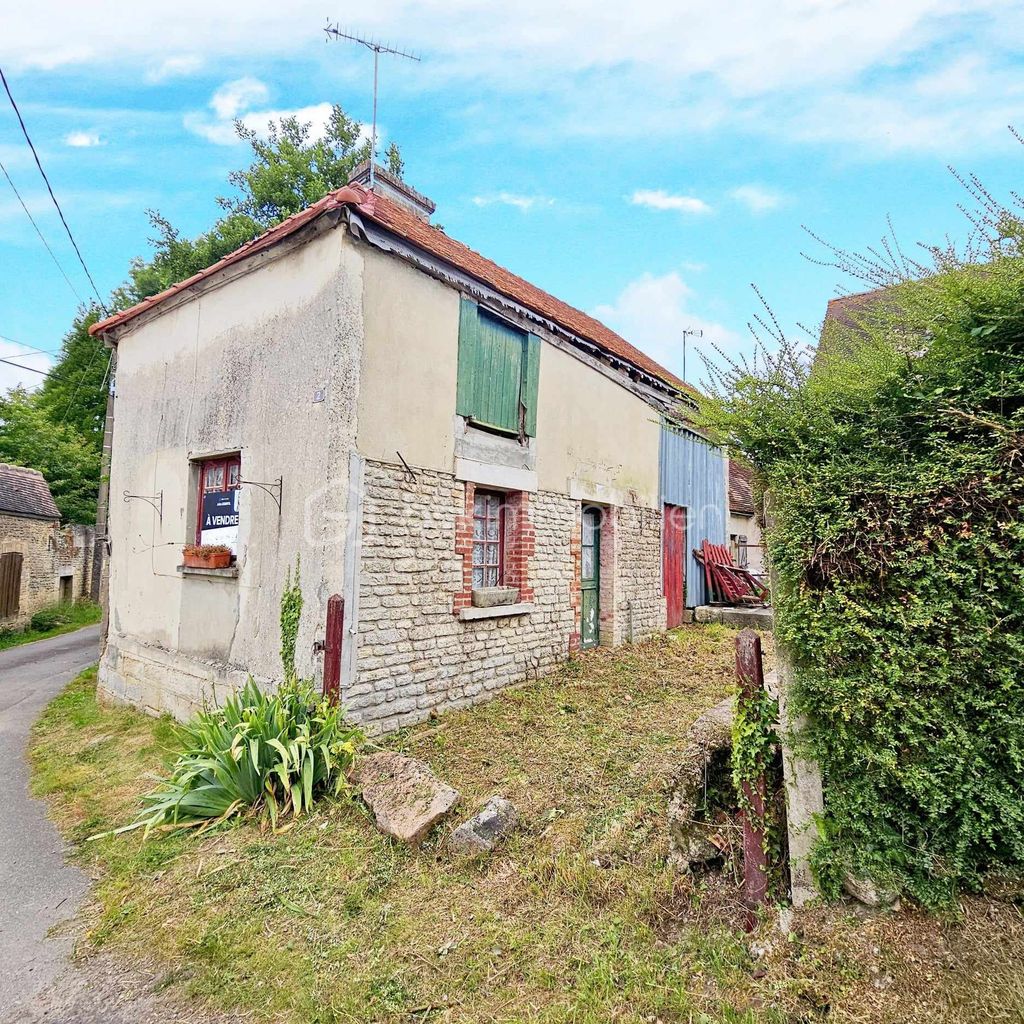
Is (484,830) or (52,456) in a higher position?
(52,456)

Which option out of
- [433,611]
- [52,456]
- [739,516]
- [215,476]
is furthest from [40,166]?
[52,456]

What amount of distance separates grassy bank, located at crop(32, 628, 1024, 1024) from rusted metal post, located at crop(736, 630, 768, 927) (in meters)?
0.20

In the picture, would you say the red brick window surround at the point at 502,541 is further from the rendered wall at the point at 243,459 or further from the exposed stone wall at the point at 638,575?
the exposed stone wall at the point at 638,575

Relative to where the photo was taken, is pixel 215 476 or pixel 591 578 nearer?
pixel 215 476

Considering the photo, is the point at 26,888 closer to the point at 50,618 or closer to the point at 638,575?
the point at 638,575

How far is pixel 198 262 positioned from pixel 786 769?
20.9 m

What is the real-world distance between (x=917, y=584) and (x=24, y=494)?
71.7ft

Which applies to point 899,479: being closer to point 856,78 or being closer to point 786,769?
point 786,769

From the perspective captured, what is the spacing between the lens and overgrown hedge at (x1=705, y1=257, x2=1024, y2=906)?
2086 mm

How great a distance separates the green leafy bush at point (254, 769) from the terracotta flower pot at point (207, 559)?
193 centimetres

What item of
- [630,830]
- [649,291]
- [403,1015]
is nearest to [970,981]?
[630,830]

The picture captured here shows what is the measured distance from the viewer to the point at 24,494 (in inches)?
659

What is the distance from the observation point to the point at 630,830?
11.4 feet

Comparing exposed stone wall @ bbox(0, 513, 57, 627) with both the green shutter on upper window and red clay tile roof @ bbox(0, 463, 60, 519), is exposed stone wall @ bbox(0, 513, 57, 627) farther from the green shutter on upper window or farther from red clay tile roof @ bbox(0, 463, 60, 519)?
the green shutter on upper window
